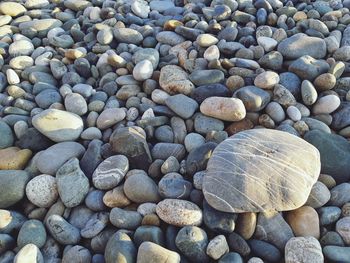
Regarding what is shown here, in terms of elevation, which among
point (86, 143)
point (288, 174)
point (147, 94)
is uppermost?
point (288, 174)

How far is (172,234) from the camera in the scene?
1.69 metres

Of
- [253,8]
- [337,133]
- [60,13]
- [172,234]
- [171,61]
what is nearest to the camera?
[172,234]

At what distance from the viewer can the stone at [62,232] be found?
1.76m

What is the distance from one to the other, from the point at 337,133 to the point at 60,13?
257cm

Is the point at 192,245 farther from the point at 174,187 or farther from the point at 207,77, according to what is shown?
the point at 207,77

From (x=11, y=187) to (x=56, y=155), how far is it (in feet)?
0.93

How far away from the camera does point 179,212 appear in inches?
66.7

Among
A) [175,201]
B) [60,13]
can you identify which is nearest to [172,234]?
[175,201]

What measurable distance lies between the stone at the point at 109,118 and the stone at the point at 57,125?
13cm

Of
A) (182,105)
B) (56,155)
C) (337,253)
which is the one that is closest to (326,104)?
(182,105)

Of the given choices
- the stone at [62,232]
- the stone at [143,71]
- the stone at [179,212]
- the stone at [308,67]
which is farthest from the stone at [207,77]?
the stone at [62,232]

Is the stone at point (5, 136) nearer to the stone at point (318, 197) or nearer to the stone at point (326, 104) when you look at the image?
the stone at point (318, 197)

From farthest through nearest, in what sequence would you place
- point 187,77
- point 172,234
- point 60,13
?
point 60,13 → point 187,77 → point 172,234

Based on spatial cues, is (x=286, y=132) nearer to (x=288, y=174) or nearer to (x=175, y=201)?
(x=288, y=174)
